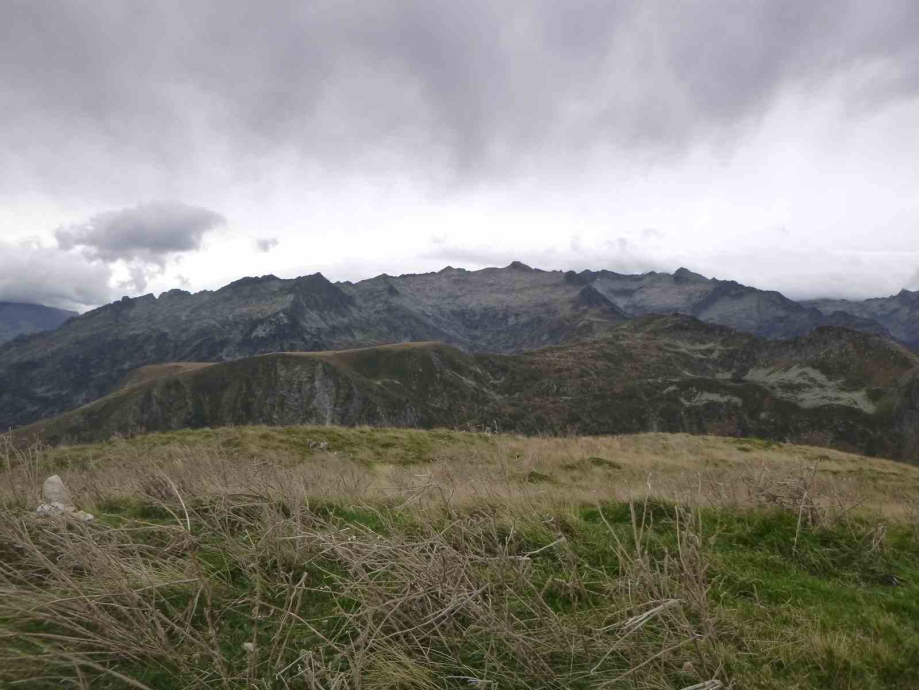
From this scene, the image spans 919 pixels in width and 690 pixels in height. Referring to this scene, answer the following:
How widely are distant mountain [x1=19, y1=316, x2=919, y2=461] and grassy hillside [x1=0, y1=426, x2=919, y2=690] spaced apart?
140 meters

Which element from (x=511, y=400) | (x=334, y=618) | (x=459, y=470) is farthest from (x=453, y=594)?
(x=511, y=400)

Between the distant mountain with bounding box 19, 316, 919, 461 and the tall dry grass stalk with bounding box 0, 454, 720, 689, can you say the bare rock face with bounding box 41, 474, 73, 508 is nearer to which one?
the tall dry grass stalk with bounding box 0, 454, 720, 689

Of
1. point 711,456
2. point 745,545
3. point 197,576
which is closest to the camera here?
point 197,576

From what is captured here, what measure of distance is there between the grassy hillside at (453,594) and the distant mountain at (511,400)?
459ft

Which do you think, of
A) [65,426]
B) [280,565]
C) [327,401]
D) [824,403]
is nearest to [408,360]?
[327,401]

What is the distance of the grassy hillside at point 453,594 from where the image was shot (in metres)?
3.08

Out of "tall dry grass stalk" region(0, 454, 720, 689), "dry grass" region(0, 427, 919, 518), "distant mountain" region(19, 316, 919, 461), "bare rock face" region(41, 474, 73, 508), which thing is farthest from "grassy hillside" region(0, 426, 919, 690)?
"distant mountain" region(19, 316, 919, 461)

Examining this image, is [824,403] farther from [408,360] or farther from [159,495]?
[159,495]

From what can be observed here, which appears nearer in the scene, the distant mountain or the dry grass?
the dry grass

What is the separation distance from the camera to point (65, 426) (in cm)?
14462

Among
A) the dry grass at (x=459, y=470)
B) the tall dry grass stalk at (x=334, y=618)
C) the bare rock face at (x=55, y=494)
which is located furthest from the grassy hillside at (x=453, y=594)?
the bare rock face at (x=55, y=494)

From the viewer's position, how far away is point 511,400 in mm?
183375

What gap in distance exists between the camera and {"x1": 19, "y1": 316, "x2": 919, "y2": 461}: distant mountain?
15450 cm

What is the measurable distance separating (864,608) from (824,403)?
211 metres
